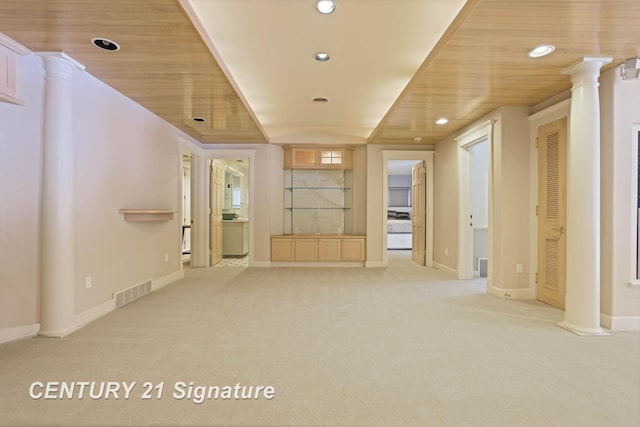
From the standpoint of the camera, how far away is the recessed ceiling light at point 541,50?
8.77ft

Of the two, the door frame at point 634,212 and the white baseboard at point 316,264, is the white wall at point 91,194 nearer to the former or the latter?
the white baseboard at point 316,264

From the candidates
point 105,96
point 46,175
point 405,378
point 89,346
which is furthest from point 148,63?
point 405,378

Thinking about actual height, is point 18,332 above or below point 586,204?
below

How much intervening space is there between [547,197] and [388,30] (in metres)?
2.76

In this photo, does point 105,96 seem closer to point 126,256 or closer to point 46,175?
point 46,175

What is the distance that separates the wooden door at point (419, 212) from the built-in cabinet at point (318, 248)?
130cm

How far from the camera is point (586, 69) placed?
296 cm

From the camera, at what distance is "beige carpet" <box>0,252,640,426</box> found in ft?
5.83

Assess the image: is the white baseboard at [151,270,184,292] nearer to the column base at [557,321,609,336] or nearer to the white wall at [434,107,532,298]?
the white wall at [434,107,532,298]

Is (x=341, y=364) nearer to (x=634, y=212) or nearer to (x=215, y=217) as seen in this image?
(x=634, y=212)

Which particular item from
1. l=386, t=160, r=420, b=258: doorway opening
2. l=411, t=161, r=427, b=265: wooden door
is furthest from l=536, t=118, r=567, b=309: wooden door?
l=386, t=160, r=420, b=258: doorway opening

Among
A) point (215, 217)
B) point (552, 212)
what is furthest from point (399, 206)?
point (552, 212)

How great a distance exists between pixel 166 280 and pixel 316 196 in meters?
3.43

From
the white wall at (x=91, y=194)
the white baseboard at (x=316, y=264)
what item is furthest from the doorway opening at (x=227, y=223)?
the white wall at (x=91, y=194)
